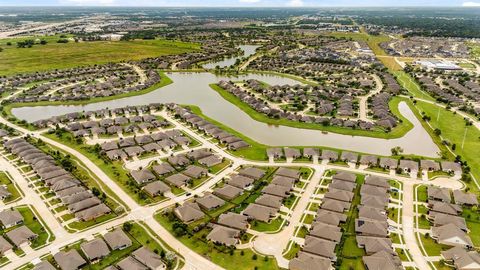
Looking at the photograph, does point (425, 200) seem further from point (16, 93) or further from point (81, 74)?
point (81, 74)

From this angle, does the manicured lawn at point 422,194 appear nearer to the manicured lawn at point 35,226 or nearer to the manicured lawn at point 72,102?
the manicured lawn at point 72,102

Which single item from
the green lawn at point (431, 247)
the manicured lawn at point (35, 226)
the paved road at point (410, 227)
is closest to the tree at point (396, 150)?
the paved road at point (410, 227)

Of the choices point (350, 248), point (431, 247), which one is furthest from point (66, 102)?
point (431, 247)

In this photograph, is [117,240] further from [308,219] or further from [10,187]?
[10,187]

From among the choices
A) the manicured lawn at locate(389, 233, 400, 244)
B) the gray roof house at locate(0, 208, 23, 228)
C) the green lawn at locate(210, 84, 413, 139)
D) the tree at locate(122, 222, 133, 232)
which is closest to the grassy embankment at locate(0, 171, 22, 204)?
the gray roof house at locate(0, 208, 23, 228)

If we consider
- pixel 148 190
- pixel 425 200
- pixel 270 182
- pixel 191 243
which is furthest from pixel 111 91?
pixel 425 200

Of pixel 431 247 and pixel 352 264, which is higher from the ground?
pixel 431 247

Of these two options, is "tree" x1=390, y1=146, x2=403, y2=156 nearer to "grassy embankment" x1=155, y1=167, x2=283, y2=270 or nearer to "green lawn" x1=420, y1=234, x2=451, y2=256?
"green lawn" x1=420, y1=234, x2=451, y2=256
